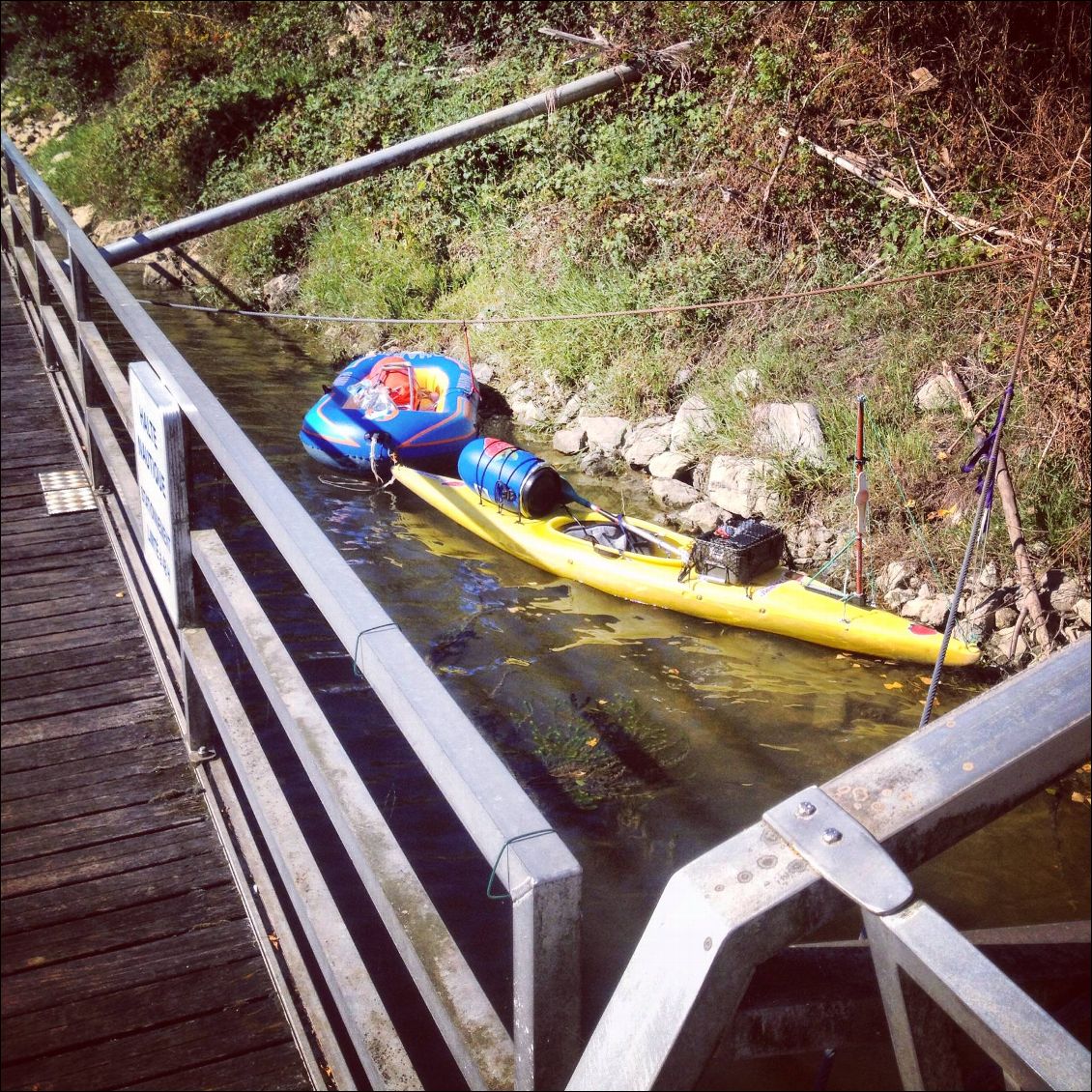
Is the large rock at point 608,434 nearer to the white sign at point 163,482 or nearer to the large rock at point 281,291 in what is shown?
the large rock at point 281,291

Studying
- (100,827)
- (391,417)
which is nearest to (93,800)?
(100,827)

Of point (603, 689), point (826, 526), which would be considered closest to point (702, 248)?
point (826, 526)

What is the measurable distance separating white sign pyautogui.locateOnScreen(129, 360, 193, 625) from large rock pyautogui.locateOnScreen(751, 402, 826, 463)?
6.05 meters

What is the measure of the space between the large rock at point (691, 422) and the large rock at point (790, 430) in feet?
1.62

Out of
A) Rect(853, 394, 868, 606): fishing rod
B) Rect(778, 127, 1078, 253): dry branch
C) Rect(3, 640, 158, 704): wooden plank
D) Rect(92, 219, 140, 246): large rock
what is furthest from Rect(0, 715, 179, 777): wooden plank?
Rect(92, 219, 140, 246): large rock

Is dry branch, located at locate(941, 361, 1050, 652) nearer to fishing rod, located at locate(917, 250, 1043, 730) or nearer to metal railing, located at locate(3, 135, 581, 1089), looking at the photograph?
fishing rod, located at locate(917, 250, 1043, 730)

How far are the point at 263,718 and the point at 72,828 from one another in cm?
247

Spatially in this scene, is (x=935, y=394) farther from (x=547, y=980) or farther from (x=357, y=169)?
(x=547, y=980)

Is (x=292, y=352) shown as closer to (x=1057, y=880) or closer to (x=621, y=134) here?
(x=621, y=134)

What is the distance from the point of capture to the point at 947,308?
8.06 m

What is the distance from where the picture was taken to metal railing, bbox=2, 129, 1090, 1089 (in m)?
0.69

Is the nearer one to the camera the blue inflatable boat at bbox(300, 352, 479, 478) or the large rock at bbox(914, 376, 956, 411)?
the large rock at bbox(914, 376, 956, 411)

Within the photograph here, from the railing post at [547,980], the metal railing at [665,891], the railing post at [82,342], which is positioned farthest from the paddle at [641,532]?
the railing post at [547,980]

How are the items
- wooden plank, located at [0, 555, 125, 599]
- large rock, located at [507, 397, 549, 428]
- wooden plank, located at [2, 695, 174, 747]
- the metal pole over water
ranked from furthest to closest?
large rock, located at [507, 397, 549, 428]
the metal pole over water
wooden plank, located at [0, 555, 125, 599]
wooden plank, located at [2, 695, 174, 747]
